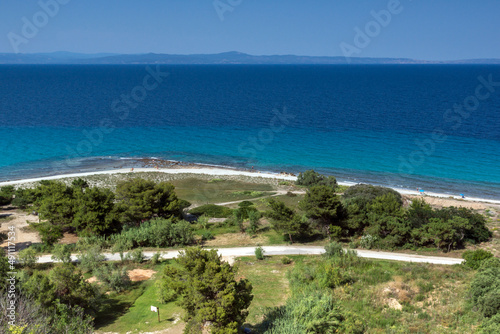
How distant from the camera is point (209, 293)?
16.9m

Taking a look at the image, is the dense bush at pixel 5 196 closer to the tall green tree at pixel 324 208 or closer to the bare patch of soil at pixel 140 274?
the bare patch of soil at pixel 140 274

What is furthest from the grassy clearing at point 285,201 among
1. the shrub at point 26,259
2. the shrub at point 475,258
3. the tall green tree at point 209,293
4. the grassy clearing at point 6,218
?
the grassy clearing at point 6,218

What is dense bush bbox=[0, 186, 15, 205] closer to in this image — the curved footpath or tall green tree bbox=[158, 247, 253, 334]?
the curved footpath

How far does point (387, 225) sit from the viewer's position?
31438mm

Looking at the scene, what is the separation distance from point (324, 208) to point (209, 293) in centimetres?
1800

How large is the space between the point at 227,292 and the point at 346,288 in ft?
31.7

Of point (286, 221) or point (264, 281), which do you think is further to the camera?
point (286, 221)

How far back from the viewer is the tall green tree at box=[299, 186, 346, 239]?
108 ft

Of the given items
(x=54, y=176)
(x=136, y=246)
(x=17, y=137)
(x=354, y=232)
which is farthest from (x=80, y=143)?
(x=354, y=232)

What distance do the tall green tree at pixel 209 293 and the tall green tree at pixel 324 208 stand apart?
54.2 feet

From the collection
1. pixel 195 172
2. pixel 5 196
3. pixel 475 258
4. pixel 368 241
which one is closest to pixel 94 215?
pixel 5 196

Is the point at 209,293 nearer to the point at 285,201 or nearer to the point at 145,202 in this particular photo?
the point at 145,202

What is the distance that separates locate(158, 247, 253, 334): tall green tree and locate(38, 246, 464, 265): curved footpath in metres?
10.8

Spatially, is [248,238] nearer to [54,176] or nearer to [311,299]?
[311,299]
